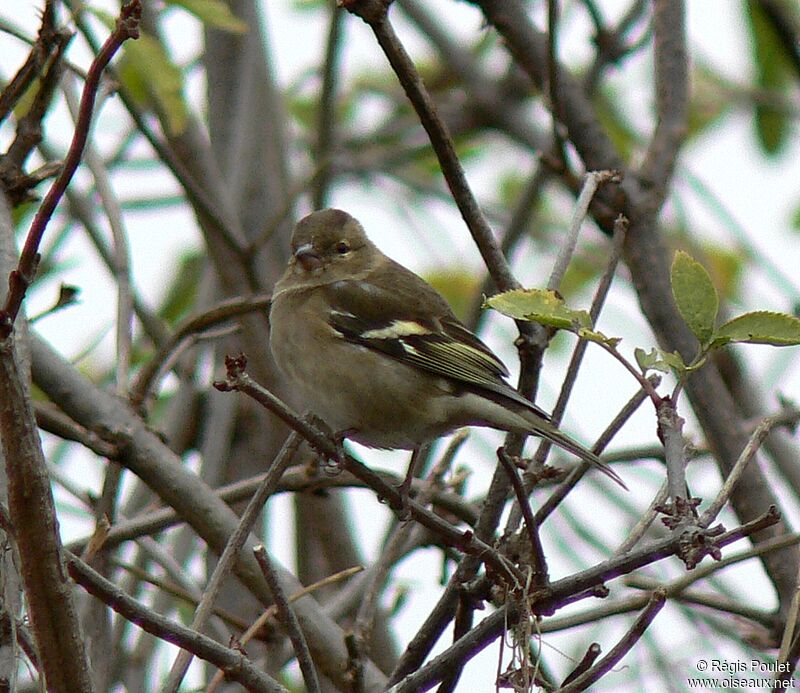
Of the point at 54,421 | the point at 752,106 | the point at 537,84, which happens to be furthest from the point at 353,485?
the point at 752,106

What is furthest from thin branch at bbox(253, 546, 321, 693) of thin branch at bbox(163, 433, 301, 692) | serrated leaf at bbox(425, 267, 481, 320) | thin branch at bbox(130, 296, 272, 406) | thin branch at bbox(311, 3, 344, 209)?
serrated leaf at bbox(425, 267, 481, 320)

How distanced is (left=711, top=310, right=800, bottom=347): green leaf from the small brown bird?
1.47 m

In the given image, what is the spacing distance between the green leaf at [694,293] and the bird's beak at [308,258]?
274 cm

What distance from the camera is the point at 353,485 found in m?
3.71

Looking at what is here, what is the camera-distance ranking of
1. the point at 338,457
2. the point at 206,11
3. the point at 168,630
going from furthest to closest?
the point at 206,11 < the point at 338,457 < the point at 168,630

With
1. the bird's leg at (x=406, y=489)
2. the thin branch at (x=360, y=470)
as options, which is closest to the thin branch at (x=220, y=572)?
the thin branch at (x=360, y=470)

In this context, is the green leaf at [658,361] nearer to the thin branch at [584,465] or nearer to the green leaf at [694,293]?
the green leaf at [694,293]

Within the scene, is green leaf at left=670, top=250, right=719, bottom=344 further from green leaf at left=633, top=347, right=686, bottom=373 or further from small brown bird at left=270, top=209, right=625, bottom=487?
small brown bird at left=270, top=209, right=625, bottom=487

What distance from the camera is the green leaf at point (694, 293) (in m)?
2.37

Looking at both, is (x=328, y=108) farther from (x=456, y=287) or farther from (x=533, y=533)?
(x=533, y=533)

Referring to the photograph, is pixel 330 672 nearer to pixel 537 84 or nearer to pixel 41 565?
pixel 41 565

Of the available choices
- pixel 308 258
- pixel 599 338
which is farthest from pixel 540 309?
pixel 308 258

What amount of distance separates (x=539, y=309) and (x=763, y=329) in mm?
427

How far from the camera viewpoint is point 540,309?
2398 millimetres
